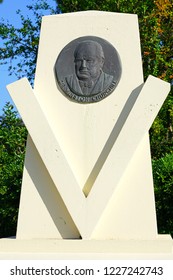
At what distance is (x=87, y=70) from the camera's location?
5.51 meters

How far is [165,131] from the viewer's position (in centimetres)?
1606

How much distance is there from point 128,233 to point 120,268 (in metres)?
0.54

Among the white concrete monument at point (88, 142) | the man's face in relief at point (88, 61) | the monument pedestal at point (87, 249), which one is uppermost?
the man's face in relief at point (88, 61)

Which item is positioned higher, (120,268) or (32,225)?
(32,225)

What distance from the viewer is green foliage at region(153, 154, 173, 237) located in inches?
298

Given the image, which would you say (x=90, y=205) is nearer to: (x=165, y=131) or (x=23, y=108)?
(x=23, y=108)

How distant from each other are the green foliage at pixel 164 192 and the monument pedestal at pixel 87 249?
8.42ft

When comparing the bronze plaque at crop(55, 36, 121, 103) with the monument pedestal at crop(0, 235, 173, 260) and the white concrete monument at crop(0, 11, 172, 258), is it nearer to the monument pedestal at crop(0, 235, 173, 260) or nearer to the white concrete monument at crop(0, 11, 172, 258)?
the white concrete monument at crop(0, 11, 172, 258)

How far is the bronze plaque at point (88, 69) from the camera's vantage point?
17.9 feet

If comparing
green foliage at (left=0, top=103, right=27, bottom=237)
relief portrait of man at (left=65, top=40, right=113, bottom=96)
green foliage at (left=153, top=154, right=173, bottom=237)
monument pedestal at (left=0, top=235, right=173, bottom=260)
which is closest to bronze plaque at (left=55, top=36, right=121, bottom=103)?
relief portrait of man at (left=65, top=40, right=113, bottom=96)

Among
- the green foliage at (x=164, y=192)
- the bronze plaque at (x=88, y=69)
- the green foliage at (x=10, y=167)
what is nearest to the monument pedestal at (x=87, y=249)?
the bronze plaque at (x=88, y=69)

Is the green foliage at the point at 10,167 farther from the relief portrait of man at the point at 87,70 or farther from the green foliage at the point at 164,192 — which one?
the relief portrait of man at the point at 87,70

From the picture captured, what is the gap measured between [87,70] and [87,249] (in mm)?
2137

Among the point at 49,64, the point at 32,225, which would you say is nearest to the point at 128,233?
the point at 32,225
